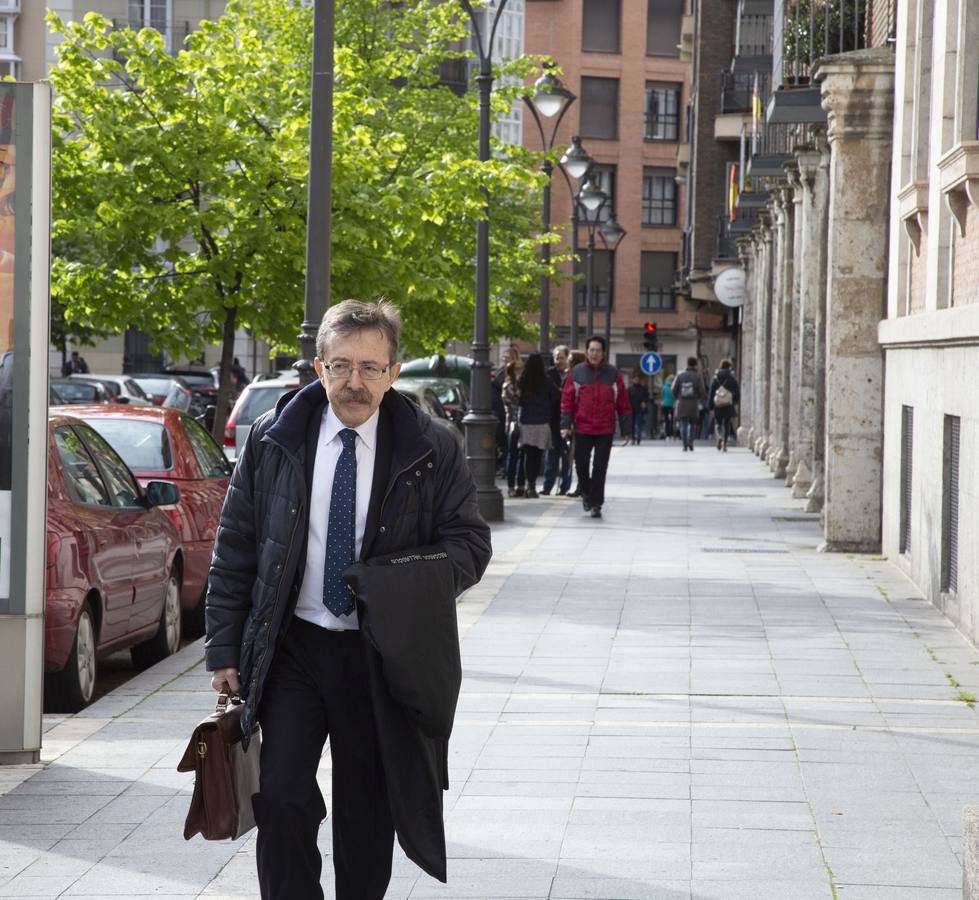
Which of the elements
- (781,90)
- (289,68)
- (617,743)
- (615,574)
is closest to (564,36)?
(289,68)

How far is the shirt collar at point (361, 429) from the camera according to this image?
4785 mm

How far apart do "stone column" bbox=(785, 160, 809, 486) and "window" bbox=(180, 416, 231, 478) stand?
11981 mm

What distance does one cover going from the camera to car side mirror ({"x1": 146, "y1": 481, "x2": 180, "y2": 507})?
394 inches

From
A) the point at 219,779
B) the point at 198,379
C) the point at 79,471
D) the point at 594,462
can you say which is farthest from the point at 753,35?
the point at 219,779

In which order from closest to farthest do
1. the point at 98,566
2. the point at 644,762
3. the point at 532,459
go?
the point at 644,762 → the point at 98,566 → the point at 532,459

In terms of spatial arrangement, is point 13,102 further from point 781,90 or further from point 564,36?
point 564,36

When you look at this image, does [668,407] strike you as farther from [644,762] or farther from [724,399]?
[644,762]

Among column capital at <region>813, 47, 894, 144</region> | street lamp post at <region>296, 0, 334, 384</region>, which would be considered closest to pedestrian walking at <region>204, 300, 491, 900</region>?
street lamp post at <region>296, 0, 334, 384</region>

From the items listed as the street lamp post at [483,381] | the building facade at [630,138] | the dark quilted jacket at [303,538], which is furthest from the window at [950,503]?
the building facade at [630,138]

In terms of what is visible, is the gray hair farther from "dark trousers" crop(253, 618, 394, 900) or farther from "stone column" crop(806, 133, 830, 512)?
"stone column" crop(806, 133, 830, 512)

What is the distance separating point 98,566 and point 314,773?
190 inches

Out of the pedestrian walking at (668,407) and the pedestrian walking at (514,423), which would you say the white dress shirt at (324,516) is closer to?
the pedestrian walking at (514,423)

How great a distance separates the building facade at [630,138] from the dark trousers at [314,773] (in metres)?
74.3

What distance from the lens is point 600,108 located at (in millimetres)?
81562
